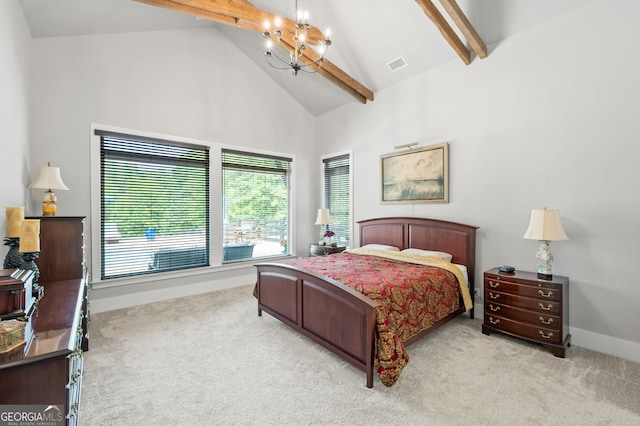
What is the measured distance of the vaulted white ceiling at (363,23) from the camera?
3041mm

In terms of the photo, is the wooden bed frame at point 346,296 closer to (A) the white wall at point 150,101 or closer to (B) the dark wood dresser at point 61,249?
(B) the dark wood dresser at point 61,249

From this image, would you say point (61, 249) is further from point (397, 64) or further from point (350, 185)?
point (397, 64)

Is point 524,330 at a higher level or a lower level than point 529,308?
lower

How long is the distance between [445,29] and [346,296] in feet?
10.2

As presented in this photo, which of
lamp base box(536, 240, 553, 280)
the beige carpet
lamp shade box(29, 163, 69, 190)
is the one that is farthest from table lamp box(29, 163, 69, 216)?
lamp base box(536, 240, 553, 280)

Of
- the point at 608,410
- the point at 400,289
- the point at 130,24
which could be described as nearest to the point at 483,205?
the point at 400,289

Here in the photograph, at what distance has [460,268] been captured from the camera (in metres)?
3.30

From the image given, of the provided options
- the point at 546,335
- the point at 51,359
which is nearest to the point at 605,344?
the point at 546,335

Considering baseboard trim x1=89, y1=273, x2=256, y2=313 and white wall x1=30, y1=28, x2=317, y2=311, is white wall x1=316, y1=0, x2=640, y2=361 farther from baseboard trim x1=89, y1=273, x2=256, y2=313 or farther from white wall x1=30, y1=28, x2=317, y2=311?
baseboard trim x1=89, y1=273, x2=256, y2=313

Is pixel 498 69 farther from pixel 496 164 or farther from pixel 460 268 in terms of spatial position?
pixel 460 268

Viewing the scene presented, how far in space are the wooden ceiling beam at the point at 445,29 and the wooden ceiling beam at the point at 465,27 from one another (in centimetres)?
12

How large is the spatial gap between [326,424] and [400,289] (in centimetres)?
118

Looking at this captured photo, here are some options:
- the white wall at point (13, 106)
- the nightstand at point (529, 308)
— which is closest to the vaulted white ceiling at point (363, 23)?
the white wall at point (13, 106)

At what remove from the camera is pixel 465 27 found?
3053 mm
